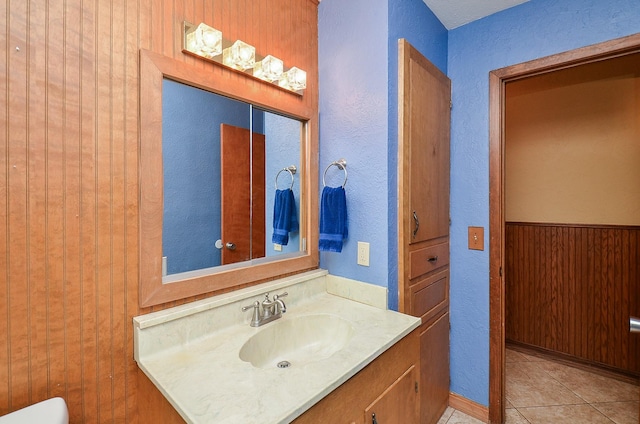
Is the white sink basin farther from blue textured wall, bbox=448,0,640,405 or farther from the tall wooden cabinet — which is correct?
blue textured wall, bbox=448,0,640,405

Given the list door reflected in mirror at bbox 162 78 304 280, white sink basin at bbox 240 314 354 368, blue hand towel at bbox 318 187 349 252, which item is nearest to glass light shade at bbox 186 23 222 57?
door reflected in mirror at bbox 162 78 304 280

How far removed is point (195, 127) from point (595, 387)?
3096mm

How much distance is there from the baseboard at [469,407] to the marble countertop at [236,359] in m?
1.02

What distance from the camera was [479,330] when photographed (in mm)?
A: 1838

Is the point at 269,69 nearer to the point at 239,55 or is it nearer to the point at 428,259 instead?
the point at 239,55

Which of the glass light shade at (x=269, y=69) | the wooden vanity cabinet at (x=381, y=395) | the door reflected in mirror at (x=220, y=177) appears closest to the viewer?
the wooden vanity cabinet at (x=381, y=395)

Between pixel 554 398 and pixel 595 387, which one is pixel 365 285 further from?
pixel 595 387

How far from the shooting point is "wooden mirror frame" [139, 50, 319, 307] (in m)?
1.05

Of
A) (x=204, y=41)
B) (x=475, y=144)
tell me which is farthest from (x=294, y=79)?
(x=475, y=144)

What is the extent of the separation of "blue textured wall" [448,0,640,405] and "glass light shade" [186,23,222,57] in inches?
57.1

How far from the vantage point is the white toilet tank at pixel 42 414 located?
0.77 meters

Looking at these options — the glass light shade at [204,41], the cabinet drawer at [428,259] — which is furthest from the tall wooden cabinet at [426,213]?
the glass light shade at [204,41]

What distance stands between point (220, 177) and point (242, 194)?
0.42ft

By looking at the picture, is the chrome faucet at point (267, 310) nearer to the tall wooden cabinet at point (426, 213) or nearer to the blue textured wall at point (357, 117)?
the blue textured wall at point (357, 117)
